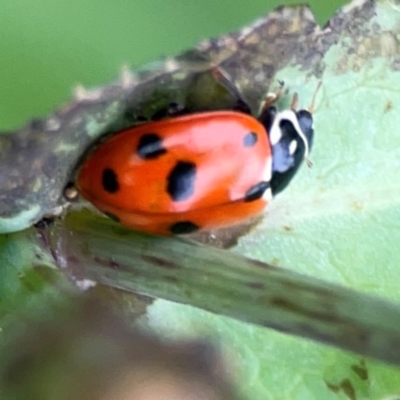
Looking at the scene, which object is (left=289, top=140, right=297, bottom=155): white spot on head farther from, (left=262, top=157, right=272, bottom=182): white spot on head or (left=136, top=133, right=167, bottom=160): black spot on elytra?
(left=136, top=133, right=167, bottom=160): black spot on elytra

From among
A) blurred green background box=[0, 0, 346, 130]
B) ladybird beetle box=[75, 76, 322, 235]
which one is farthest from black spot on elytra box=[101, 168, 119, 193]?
blurred green background box=[0, 0, 346, 130]

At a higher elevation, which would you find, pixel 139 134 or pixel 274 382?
pixel 139 134

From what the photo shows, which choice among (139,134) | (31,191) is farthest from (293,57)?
(31,191)

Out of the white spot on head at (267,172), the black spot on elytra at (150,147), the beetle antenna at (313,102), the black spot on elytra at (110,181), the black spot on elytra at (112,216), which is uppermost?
the black spot on elytra at (150,147)

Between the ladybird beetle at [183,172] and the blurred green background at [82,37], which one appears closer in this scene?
the ladybird beetle at [183,172]

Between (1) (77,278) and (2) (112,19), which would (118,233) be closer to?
(1) (77,278)

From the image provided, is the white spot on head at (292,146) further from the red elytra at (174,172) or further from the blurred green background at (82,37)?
the blurred green background at (82,37)

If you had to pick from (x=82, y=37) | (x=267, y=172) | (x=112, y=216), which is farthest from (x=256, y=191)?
(x=82, y=37)

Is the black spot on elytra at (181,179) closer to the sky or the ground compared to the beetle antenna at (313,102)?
closer to the sky

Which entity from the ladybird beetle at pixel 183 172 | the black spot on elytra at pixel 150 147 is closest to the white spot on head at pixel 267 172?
the ladybird beetle at pixel 183 172
